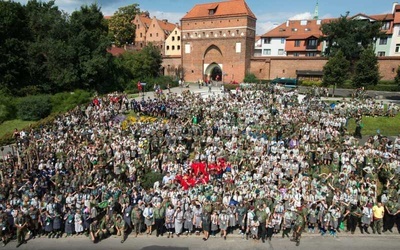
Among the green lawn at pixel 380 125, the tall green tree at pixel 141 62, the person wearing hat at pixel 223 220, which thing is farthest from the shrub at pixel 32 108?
the green lawn at pixel 380 125

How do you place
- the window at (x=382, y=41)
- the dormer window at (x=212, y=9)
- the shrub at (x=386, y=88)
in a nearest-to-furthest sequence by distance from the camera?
1. the shrub at (x=386, y=88)
2. the dormer window at (x=212, y=9)
3. the window at (x=382, y=41)

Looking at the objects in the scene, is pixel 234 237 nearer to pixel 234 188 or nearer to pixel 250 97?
pixel 234 188

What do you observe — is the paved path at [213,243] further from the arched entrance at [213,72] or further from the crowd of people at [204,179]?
the arched entrance at [213,72]

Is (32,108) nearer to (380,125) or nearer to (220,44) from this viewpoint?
(380,125)

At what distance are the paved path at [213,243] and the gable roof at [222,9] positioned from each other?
44994 millimetres

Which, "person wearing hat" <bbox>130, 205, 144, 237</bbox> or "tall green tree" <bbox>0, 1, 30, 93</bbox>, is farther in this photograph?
"tall green tree" <bbox>0, 1, 30, 93</bbox>

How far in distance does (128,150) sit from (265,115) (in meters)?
9.72

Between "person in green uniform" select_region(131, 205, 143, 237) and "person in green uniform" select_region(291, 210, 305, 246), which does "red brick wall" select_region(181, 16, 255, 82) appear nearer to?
"person in green uniform" select_region(291, 210, 305, 246)

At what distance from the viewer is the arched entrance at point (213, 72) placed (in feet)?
182

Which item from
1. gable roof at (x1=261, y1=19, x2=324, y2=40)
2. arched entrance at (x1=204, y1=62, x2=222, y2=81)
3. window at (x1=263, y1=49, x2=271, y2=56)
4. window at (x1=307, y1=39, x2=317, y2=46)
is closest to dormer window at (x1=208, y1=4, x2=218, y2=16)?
arched entrance at (x1=204, y1=62, x2=222, y2=81)

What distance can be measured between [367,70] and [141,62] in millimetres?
32351

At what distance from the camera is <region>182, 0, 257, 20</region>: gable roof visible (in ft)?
168

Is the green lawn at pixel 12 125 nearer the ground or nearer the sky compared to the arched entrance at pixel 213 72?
nearer the ground

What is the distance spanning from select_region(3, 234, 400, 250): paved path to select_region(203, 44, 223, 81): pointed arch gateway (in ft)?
149
